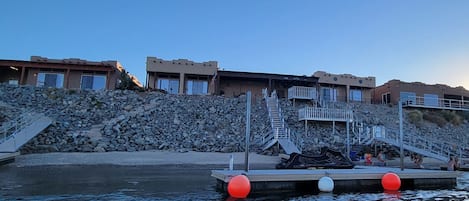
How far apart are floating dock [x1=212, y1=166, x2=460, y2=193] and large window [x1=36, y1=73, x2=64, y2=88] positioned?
997 inches

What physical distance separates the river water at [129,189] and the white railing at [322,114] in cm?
1196

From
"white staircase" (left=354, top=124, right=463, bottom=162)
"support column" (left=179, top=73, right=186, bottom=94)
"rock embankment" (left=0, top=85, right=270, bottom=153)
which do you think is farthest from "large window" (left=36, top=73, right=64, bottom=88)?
"white staircase" (left=354, top=124, right=463, bottom=162)

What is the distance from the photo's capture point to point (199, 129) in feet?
75.9

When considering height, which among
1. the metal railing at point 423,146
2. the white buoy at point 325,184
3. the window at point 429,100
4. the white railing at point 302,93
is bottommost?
the white buoy at point 325,184

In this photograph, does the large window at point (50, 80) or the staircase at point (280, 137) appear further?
the large window at point (50, 80)

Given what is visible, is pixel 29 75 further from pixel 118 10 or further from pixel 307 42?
pixel 307 42

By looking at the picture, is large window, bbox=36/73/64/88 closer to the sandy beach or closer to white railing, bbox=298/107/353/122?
the sandy beach

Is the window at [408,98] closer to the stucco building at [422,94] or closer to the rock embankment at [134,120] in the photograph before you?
the stucco building at [422,94]

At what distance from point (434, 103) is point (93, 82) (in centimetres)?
3723

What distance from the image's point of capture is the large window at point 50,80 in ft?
98.2

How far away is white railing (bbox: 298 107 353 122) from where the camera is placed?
24.1 metres

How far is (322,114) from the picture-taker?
80.2 feet

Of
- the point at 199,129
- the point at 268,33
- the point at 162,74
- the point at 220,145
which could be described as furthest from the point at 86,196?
the point at 162,74

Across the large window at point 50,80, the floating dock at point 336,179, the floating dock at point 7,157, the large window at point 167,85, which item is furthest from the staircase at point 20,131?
the large window at point 167,85
